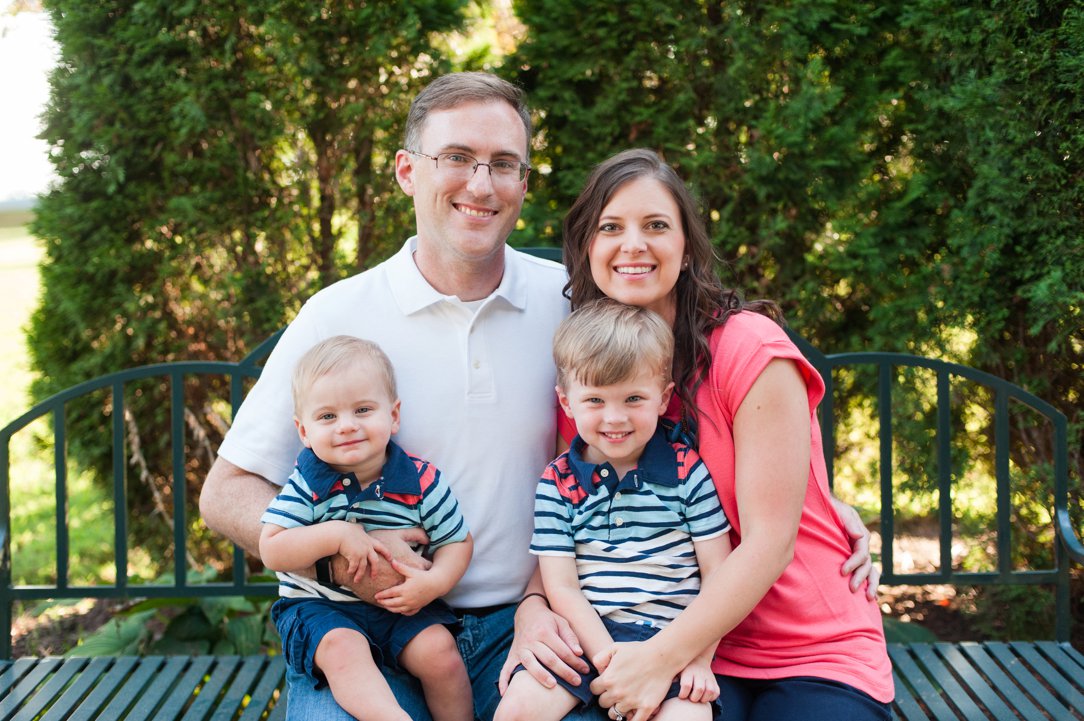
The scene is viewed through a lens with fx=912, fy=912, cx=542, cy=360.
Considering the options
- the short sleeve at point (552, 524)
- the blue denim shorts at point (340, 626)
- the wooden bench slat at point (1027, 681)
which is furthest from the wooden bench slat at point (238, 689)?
the wooden bench slat at point (1027, 681)

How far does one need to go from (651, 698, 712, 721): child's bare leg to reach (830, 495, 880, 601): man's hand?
1.72ft

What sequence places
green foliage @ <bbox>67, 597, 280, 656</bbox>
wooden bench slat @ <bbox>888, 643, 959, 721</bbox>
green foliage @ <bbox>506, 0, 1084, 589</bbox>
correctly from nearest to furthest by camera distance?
wooden bench slat @ <bbox>888, 643, 959, 721</bbox>, green foliage @ <bbox>506, 0, 1084, 589</bbox>, green foliage @ <bbox>67, 597, 280, 656</bbox>

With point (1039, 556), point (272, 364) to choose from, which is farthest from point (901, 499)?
point (272, 364)

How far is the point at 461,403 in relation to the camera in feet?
8.00

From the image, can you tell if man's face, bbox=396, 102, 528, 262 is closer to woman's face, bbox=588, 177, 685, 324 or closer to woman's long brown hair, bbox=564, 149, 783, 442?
woman's long brown hair, bbox=564, 149, 783, 442

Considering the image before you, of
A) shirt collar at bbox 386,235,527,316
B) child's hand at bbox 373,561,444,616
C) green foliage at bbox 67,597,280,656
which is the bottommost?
green foliage at bbox 67,597,280,656

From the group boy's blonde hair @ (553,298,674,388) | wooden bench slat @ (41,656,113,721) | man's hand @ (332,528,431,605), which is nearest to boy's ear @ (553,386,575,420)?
boy's blonde hair @ (553,298,674,388)

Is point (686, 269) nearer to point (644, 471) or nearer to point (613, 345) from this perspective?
point (613, 345)

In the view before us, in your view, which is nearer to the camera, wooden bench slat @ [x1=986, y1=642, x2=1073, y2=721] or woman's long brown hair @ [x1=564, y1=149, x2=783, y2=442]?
woman's long brown hair @ [x1=564, y1=149, x2=783, y2=442]

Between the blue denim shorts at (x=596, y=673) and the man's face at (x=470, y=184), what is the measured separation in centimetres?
103

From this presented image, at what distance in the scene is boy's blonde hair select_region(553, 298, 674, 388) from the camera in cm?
208

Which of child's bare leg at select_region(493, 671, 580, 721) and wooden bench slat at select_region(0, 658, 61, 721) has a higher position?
child's bare leg at select_region(493, 671, 580, 721)

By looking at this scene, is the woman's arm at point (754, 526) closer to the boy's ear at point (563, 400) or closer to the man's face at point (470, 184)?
the boy's ear at point (563, 400)

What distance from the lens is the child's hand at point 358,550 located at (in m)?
2.11
